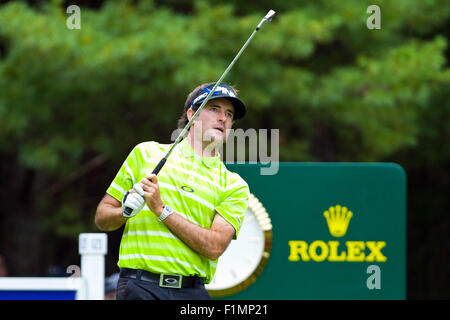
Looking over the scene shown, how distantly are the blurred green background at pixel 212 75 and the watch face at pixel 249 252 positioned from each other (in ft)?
12.0

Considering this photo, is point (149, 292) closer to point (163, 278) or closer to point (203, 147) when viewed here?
point (163, 278)

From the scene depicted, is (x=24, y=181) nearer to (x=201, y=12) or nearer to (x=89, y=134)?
(x=89, y=134)

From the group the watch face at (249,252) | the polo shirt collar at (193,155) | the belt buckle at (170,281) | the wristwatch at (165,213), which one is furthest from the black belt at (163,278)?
the watch face at (249,252)

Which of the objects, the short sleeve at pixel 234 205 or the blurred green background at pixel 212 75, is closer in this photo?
the short sleeve at pixel 234 205

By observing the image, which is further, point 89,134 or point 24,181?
point 24,181

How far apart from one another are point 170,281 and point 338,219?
7.77 feet

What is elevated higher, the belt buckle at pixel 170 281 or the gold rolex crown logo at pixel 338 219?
the gold rolex crown logo at pixel 338 219

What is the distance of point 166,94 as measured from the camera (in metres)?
9.93

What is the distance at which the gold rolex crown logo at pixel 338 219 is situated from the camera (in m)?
5.79

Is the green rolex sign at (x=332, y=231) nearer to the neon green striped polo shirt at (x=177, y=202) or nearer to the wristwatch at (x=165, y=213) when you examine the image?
the neon green striped polo shirt at (x=177, y=202)

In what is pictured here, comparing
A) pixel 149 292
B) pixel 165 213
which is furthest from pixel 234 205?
pixel 149 292

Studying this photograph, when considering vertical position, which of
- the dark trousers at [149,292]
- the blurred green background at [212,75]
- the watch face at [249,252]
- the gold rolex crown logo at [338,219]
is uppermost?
the blurred green background at [212,75]
